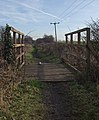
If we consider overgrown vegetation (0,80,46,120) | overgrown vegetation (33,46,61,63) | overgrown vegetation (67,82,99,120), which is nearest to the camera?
overgrown vegetation (0,80,46,120)

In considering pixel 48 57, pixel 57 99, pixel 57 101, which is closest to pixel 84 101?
pixel 57 101

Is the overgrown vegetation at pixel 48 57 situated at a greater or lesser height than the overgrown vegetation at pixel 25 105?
greater

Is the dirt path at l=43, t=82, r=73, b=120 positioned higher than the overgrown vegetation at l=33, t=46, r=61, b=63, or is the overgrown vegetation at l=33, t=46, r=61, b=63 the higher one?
the overgrown vegetation at l=33, t=46, r=61, b=63

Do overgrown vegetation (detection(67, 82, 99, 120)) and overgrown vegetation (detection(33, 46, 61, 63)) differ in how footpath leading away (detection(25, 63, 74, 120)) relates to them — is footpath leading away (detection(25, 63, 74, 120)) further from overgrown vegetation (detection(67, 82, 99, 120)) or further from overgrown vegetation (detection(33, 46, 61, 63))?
overgrown vegetation (detection(33, 46, 61, 63))

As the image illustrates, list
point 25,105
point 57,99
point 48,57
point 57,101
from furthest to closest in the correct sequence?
1. point 48,57
2. point 57,99
3. point 57,101
4. point 25,105

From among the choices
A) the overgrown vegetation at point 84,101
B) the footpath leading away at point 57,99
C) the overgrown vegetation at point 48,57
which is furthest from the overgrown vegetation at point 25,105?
the overgrown vegetation at point 48,57

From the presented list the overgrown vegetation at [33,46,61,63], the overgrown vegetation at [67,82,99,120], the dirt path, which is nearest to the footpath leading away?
the dirt path

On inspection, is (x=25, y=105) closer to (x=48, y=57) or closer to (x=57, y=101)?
(x=57, y=101)

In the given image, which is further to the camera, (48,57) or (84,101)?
(48,57)

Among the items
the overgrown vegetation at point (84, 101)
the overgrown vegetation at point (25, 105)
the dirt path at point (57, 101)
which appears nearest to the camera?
the overgrown vegetation at point (25, 105)

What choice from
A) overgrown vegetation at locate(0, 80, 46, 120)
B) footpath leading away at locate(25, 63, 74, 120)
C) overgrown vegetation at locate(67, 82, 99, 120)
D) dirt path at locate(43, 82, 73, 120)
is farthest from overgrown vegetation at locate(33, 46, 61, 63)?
overgrown vegetation at locate(0, 80, 46, 120)

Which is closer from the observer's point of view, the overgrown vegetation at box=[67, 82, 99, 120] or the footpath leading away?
the overgrown vegetation at box=[67, 82, 99, 120]

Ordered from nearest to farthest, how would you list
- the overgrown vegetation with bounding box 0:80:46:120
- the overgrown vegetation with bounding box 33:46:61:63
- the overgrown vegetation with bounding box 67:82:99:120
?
the overgrown vegetation with bounding box 0:80:46:120 → the overgrown vegetation with bounding box 67:82:99:120 → the overgrown vegetation with bounding box 33:46:61:63

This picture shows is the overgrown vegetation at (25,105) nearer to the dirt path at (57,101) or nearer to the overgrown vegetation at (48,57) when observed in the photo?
the dirt path at (57,101)
